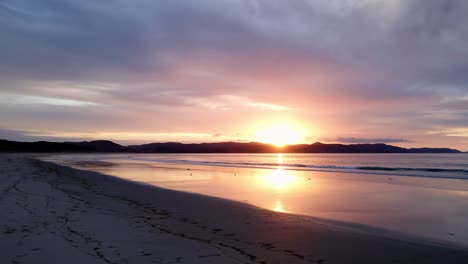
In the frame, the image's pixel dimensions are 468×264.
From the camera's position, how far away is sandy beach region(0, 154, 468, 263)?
5.86 m

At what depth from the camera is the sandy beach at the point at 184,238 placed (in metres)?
5.86

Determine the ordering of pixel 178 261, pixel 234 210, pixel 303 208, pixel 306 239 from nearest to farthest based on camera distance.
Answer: pixel 178 261
pixel 306 239
pixel 234 210
pixel 303 208

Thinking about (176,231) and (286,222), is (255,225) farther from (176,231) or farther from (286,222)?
(176,231)

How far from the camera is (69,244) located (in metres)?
6.21

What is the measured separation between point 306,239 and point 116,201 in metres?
7.83

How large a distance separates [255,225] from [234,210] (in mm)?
2533

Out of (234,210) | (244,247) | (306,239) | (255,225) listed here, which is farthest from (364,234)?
(234,210)

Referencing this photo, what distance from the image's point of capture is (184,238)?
7195 mm

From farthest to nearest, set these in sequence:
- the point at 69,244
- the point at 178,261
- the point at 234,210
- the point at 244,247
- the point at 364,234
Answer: the point at 234,210, the point at 364,234, the point at 244,247, the point at 69,244, the point at 178,261

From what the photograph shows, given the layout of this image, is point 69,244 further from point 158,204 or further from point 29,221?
point 158,204

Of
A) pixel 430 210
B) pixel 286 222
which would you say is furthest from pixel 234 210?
pixel 430 210

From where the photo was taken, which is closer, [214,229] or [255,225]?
[214,229]

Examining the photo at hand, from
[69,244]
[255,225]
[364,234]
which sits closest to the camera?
[69,244]

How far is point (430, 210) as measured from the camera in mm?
11867
